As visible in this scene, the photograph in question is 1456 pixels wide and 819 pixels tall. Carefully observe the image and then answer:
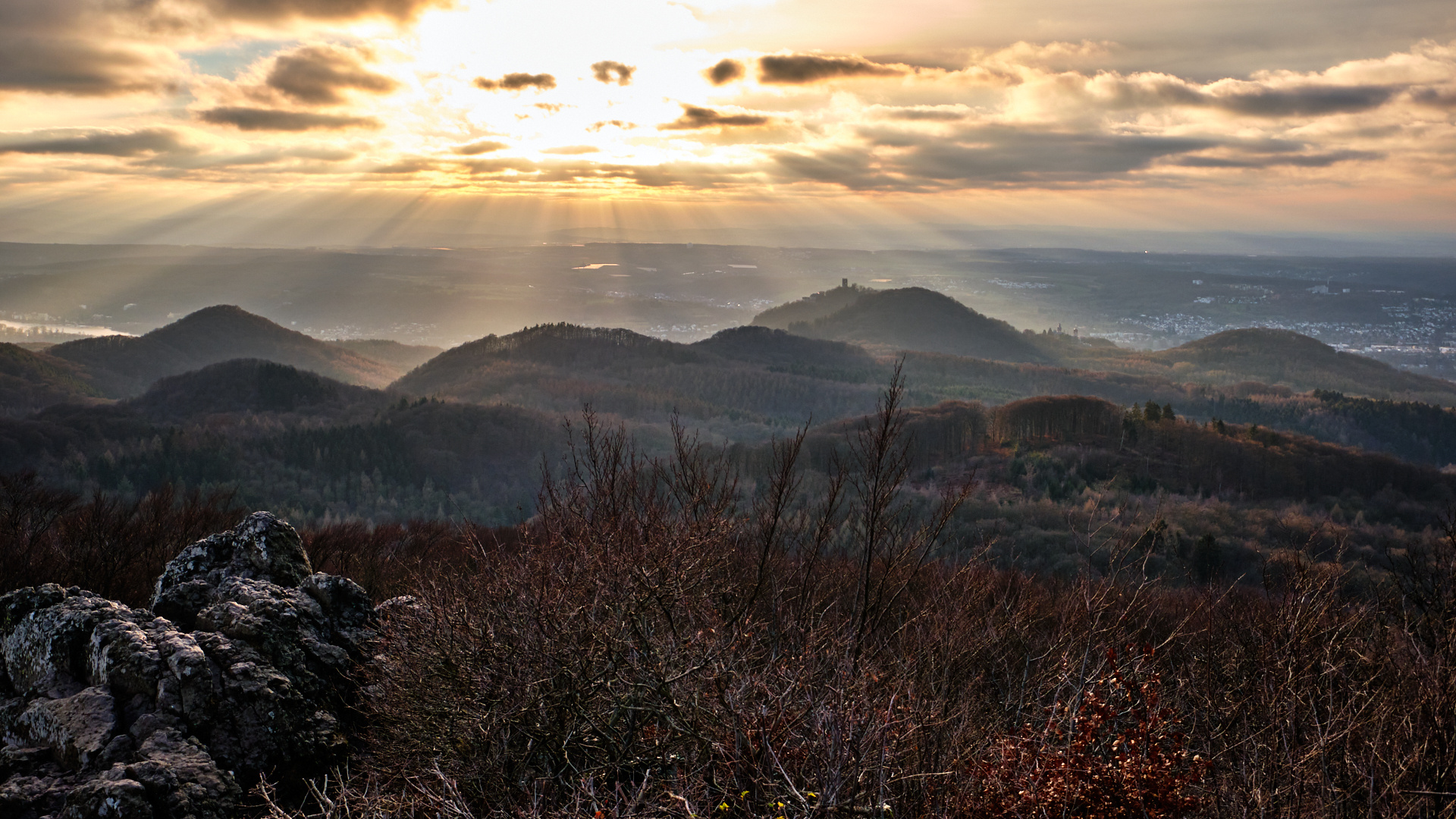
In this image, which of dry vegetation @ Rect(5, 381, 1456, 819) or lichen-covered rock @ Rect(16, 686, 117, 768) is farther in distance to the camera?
lichen-covered rock @ Rect(16, 686, 117, 768)

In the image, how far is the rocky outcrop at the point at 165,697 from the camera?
477 inches

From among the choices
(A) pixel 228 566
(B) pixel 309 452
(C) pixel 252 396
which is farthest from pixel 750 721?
(C) pixel 252 396

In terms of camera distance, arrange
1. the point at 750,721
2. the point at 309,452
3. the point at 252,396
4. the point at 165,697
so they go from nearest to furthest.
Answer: the point at 750,721 < the point at 165,697 < the point at 309,452 < the point at 252,396

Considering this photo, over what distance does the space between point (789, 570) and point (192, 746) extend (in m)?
19.2

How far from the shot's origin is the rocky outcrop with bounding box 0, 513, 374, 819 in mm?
12125

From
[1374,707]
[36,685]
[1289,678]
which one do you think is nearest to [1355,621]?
[1374,707]

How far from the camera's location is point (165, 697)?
45.0ft

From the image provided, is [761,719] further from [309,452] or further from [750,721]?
[309,452]

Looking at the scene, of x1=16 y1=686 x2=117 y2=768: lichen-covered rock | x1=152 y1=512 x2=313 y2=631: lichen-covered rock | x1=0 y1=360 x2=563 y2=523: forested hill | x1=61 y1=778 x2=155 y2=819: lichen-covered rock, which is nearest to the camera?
x1=61 y1=778 x2=155 y2=819: lichen-covered rock

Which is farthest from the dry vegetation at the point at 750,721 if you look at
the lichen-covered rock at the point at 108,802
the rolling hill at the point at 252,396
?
the rolling hill at the point at 252,396

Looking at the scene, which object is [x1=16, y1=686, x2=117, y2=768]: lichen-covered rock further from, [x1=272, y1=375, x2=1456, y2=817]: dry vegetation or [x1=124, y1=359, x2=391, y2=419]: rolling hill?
[x1=124, y1=359, x2=391, y2=419]: rolling hill

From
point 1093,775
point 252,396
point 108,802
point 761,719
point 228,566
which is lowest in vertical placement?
point 252,396

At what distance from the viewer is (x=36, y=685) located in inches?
553

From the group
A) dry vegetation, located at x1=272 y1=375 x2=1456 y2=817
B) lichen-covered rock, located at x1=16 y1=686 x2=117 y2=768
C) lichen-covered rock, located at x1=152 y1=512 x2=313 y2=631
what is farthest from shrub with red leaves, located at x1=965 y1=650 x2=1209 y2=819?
lichen-covered rock, located at x1=152 y1=512 x2=313 y2=631
